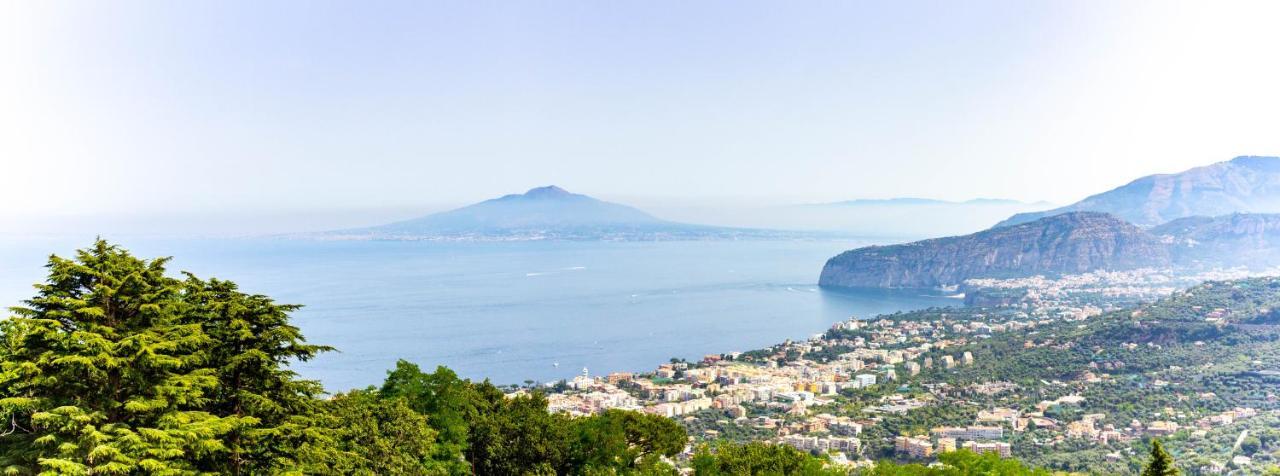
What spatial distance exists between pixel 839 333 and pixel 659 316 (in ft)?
53.8

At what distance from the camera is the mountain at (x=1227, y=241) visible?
267 ft

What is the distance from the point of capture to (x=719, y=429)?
26.5 m

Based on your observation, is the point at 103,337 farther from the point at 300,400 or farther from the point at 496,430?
the point at 496,430

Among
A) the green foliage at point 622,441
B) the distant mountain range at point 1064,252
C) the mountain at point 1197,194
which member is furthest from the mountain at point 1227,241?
the green foliage at point 622,441

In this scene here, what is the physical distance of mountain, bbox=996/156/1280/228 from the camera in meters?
128

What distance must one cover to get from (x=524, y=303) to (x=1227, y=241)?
76212mm

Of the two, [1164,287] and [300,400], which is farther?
[1164,287]

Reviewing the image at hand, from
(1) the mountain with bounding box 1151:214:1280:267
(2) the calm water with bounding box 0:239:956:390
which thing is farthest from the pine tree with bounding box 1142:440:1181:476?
(1) the mountain with bounding box 1151:214:1280:267

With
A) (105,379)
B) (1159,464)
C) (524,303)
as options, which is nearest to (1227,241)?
(524,303)

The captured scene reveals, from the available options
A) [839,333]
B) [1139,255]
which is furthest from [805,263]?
[839,333]

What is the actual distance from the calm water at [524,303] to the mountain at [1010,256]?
5935mm

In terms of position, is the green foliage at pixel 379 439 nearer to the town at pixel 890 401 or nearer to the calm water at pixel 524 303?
the town at pixel 890 401

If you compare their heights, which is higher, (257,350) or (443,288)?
(257,350)

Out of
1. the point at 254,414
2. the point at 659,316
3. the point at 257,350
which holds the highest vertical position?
the point at 257,350
